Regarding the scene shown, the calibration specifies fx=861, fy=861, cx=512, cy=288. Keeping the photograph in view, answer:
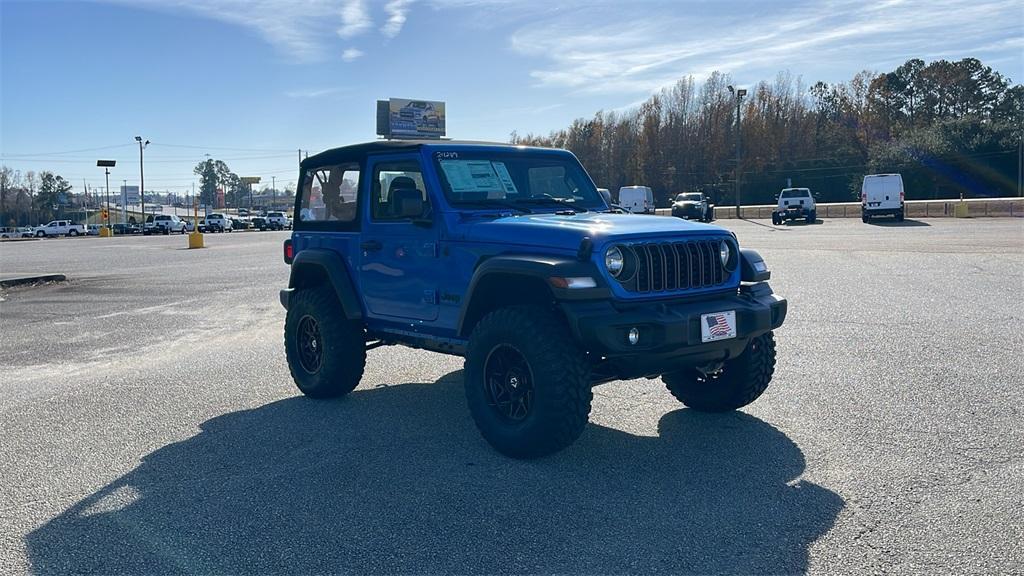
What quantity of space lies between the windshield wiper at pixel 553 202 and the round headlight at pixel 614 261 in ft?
4.49

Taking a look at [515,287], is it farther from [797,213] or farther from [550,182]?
[797,213]

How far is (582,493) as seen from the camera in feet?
15.4

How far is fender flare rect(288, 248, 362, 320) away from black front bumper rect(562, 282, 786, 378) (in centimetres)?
225

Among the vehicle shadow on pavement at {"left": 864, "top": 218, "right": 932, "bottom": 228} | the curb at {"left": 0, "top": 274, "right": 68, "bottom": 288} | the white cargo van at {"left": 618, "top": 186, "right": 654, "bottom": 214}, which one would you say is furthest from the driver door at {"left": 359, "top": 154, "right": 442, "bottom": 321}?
the white cargo van at {"left": 618, "top": 186, "right": 654, "bottom": 214}

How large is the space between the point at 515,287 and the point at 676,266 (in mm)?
1037

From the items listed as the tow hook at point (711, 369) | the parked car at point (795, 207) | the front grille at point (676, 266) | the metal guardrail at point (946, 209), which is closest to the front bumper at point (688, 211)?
the parked car at point (795, 207)

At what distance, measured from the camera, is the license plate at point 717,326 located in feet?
16.7

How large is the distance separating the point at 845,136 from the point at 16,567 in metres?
81.3

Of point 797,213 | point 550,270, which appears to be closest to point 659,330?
point 550,270

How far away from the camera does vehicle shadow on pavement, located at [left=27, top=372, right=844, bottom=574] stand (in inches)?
152

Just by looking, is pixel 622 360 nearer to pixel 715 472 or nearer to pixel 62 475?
pixel 715 472

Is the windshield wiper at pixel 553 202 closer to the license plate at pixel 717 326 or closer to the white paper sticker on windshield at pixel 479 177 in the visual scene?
the white paper sticker on windshield at pixel 479 177

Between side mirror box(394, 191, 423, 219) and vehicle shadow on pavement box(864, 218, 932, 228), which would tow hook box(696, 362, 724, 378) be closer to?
side mirror box(394, 191, 423, 219)

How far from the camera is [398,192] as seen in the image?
6.05 m
